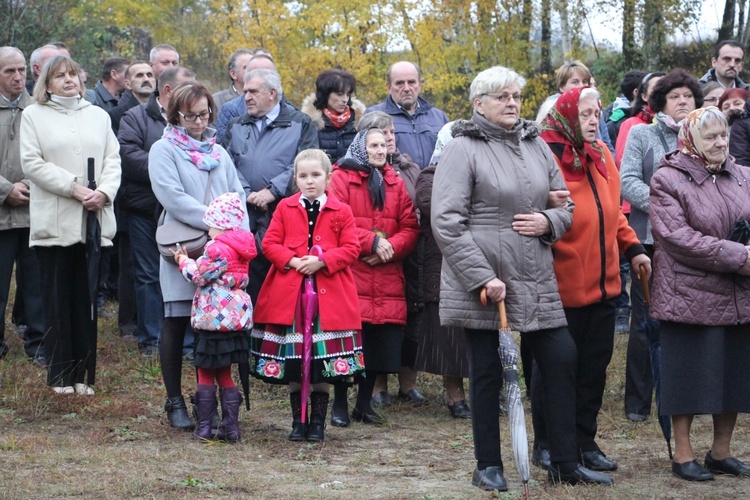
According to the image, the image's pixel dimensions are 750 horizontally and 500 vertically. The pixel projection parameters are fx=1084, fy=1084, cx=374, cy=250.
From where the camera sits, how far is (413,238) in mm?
7590

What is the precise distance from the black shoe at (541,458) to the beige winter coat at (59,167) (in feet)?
11.6

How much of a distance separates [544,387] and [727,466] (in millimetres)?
1315

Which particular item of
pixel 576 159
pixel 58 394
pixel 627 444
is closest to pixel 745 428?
pixel 627 444

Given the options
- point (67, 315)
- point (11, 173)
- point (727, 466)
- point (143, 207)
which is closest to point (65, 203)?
point (67, 315)

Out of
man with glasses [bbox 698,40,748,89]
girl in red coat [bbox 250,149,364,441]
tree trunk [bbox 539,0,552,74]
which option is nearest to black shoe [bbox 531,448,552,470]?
girl in red coat [bbox 250,149,364,441]

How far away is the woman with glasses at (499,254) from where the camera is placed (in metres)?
5.54

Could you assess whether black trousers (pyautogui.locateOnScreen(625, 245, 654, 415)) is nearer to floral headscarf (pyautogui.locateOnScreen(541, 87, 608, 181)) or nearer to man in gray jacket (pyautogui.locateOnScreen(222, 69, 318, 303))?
floral headscarf (pyautogui.locateOnScreen(541, 87, 608, 181))

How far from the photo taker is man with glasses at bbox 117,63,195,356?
353 inches

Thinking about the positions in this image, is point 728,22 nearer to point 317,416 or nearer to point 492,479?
point 317,416

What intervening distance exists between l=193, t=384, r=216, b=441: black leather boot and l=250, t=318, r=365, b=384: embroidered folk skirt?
329mm

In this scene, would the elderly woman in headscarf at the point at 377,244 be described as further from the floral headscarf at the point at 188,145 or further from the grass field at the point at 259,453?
the floral headscarf at the point at 188,145

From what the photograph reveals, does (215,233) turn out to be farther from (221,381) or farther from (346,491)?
(346,491)

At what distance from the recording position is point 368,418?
7.59 m

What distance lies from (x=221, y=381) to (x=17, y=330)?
4.19m
